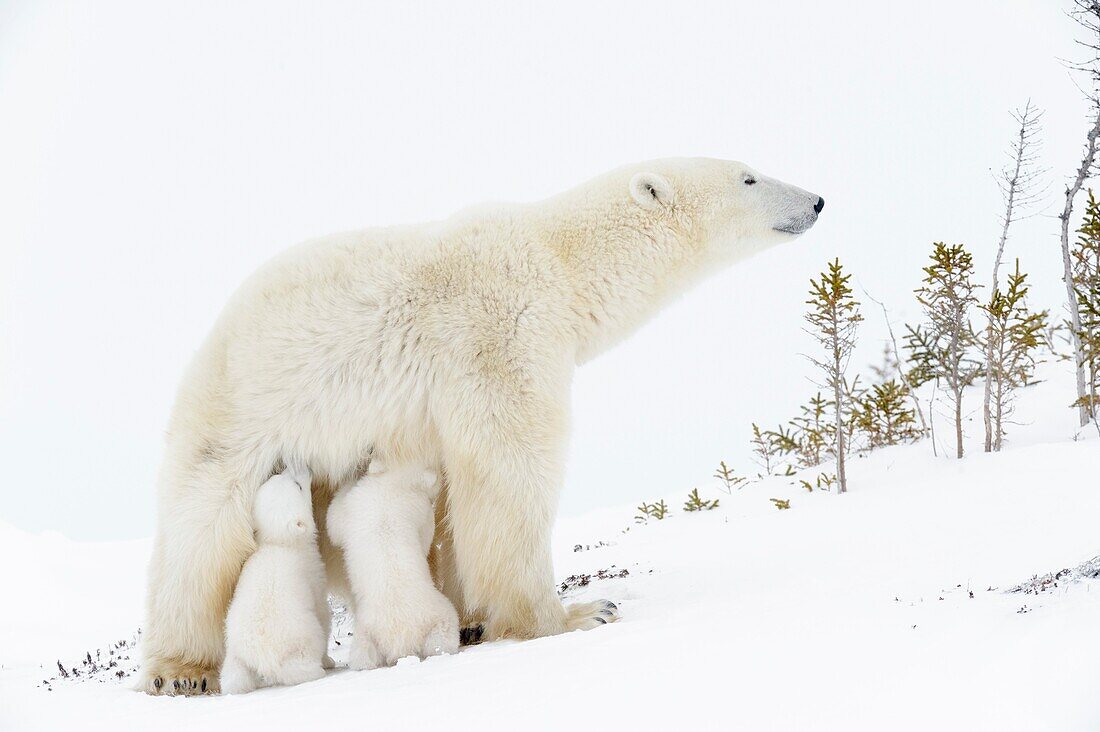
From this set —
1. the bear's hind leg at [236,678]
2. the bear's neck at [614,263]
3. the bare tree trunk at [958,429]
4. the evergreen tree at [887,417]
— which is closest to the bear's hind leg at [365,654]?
the bear's hind leg at [236,678]

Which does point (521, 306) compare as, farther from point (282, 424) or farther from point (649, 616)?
point (649, 616)

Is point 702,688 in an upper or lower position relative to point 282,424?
lower

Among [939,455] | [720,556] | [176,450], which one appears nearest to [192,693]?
[176,450]

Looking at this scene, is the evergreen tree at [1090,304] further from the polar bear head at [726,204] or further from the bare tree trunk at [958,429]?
the polar bear head at [726,204]

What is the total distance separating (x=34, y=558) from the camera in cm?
1115

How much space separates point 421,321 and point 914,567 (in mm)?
3019

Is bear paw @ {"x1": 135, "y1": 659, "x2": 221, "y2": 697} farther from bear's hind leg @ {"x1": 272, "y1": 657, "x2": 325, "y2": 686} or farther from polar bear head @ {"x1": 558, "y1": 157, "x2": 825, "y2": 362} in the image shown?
polar bear head @ {"x1": 558, "y1": 157, "x2": 825, "y2": 362}

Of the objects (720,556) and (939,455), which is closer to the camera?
(720,556)

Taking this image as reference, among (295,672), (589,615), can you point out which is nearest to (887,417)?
(589,615)

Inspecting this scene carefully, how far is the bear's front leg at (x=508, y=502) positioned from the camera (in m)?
4.73

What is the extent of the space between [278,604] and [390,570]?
548 mm

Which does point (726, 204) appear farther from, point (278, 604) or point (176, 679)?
point (176, 679)

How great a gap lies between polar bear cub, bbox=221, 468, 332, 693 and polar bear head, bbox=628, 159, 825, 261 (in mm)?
2738

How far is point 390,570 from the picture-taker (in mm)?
4469
